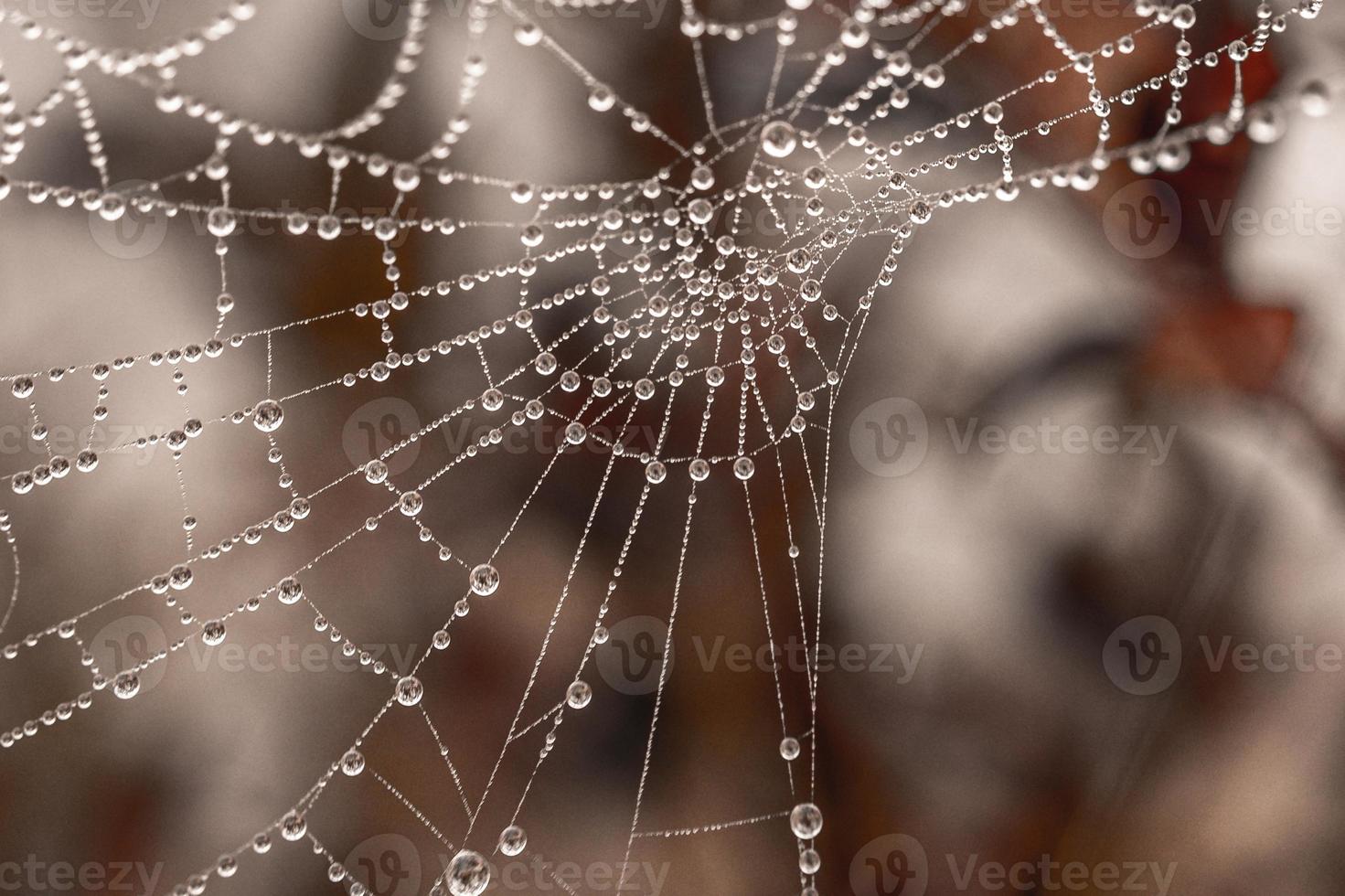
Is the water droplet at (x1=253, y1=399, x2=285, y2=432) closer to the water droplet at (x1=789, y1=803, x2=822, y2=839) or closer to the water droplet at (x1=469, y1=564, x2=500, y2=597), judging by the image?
the water droplet at (x1=469, y1=564, x2=500, y2=597)

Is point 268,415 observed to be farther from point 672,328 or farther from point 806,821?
point 806,821

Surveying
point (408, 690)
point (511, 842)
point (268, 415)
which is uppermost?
point (268, 415)

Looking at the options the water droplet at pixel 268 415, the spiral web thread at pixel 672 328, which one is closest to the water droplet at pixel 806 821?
the spiral web thread at pixel 672 328

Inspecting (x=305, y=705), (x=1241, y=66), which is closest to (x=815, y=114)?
(x=1241, y=66)

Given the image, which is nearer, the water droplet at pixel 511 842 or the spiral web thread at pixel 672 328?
the water droplet at pixel 511 842

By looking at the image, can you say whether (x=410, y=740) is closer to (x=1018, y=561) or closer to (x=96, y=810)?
(x=96, y=810)

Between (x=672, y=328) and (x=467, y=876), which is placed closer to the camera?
(x=467, y=876)

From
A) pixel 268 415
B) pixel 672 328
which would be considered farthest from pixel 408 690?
pixel 672 328

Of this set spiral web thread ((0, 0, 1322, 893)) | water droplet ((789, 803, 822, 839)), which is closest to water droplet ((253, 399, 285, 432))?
spiral web thread ((0, 0, 1322, 893))

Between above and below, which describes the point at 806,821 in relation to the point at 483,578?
below

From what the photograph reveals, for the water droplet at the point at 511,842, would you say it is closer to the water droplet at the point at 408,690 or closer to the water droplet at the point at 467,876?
the water droplet at the point at 467,876
